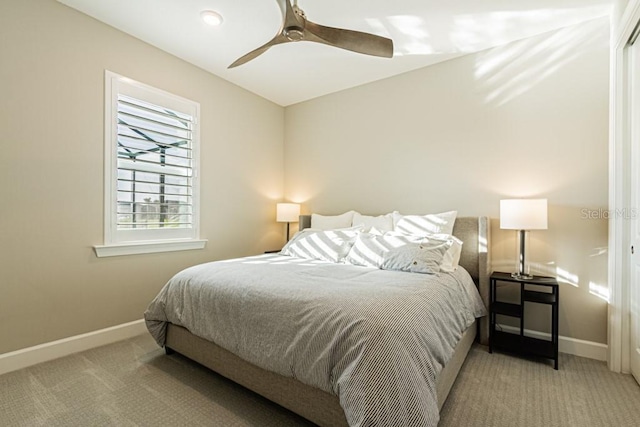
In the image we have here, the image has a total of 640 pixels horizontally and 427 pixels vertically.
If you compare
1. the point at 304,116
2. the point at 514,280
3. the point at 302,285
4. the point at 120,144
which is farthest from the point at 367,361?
the point at 304,116

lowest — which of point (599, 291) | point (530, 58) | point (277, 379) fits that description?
point (277, 379)

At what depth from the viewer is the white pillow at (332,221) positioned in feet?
11.8

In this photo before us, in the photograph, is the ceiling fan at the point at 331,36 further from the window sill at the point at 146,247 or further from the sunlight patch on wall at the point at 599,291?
the sunlight patch on wall at the point at 599,291

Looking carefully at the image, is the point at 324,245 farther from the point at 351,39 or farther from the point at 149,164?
the point at 149,164

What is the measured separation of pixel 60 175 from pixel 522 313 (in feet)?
12.7

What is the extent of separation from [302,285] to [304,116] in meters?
3.09

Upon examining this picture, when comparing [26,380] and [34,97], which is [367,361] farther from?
[34,97]

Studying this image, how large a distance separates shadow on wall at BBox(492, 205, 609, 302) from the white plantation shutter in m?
3.35

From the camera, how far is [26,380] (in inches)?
80.5

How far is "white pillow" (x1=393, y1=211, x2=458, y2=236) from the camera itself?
9.29 ft

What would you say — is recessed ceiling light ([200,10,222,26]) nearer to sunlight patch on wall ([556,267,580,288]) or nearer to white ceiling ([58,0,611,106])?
white ceiling ([58,0,611,106])

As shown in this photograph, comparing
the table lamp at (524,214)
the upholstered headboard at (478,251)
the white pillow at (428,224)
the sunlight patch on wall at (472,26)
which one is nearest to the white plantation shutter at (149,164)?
the sunlight patch on wall at (472,26)

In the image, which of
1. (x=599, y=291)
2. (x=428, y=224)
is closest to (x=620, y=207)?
(x=599, y=291)

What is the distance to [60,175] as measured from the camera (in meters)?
2.39
